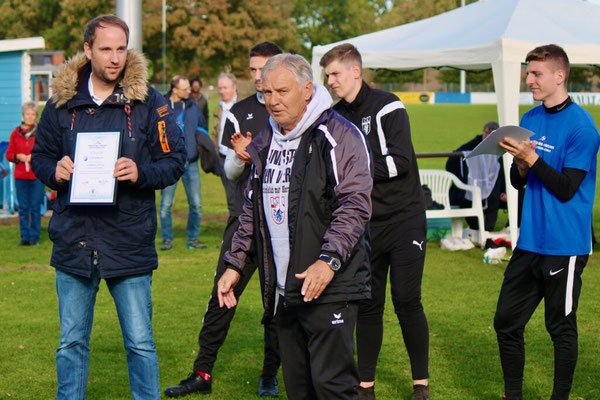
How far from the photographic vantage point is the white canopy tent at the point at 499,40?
10992mm

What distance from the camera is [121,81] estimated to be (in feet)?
14.2

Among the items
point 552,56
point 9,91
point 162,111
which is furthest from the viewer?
point 9,91

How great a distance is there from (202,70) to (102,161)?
72.9 meters

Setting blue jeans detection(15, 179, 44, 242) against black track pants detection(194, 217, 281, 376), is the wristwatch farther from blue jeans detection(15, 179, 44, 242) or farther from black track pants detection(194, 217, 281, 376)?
blue jeans detection(15, 179, 44, 242)

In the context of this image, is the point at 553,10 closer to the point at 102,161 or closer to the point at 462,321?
the point at 462,321

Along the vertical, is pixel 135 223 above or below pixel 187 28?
below

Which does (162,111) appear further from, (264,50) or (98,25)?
(264,50)

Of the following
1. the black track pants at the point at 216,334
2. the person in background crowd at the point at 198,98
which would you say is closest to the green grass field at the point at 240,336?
the black track pants at the point at 216,334

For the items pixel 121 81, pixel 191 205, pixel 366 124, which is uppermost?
pixel 121 81

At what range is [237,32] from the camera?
71.1 m

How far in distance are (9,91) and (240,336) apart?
11.0 meters

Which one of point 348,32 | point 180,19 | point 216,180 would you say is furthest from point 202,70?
point 216,180

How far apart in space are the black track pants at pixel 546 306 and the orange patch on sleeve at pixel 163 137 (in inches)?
83.9

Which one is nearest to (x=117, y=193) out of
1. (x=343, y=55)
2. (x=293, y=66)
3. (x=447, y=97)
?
(x=293, y=66)
